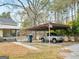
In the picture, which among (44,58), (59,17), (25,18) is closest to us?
(44,58)

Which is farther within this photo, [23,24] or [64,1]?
[23,24]

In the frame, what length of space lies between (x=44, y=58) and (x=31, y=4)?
38.2 m

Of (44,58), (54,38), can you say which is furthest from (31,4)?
(44,58)

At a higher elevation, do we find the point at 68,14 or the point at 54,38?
the point at 68,14

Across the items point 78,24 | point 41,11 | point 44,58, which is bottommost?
point 44,58

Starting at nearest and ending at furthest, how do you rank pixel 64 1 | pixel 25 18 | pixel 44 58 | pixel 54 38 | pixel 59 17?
pixel 44 58
pixel 54 38
pixel 64 1
pixel 59 17
pixel 25 18

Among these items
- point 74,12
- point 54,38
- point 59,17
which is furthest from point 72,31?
point 59,17

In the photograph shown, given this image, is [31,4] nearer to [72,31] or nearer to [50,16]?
[50,16]

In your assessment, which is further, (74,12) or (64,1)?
(74,12)

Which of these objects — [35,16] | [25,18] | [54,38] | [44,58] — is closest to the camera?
[44,58]

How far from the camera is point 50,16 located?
64625 millimetres

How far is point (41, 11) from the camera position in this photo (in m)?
57.7

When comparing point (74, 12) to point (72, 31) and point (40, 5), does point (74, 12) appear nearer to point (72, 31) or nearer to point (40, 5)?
point (40, 5)

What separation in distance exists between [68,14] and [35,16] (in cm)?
1015
